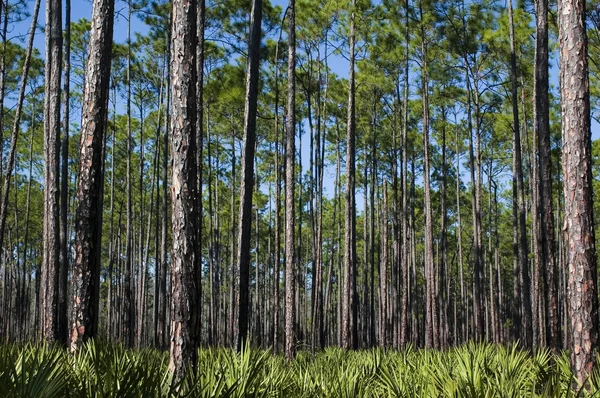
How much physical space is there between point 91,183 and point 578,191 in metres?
6.51

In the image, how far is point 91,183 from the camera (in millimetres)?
8227

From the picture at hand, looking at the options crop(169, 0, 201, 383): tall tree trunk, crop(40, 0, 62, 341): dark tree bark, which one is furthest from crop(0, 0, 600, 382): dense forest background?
crop(169, 0, 201, 383): tall tree trunk

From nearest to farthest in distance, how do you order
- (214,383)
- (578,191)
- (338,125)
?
(214,383)
(578,191)
(338,125)

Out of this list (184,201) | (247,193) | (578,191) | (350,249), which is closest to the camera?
(184,201)

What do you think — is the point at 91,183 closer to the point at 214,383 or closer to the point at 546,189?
the point at 214,383

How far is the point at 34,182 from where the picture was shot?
115 ft

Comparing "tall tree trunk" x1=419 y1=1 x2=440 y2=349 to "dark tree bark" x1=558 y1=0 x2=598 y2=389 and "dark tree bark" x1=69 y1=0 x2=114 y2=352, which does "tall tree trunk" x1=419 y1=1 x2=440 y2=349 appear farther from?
"dark tree bark" x1=69 y1=0 x2=114 y2=352

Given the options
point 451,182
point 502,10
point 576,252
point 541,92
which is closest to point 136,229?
point 451,182

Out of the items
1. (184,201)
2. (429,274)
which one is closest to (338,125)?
(429,274)

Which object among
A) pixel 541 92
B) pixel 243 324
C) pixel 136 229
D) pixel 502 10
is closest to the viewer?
pixel 243 324

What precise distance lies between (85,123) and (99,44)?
1.19 meters

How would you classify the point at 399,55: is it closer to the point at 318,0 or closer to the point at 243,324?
the point at 318,0

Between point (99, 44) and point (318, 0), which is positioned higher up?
point (318, 0)

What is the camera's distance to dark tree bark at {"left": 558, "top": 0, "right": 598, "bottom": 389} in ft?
20.2
